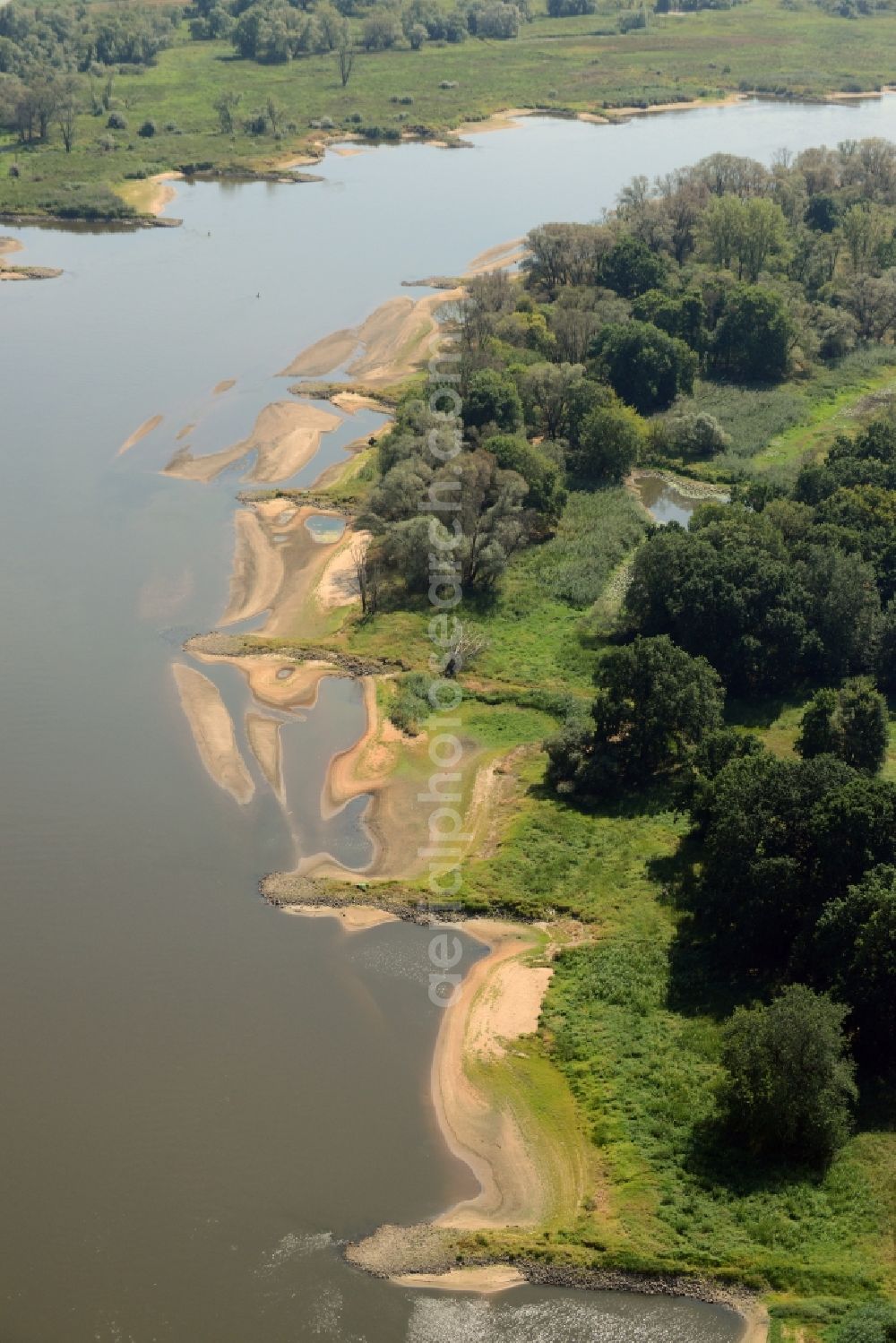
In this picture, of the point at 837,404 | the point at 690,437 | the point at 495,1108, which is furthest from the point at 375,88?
the point at 495,1108

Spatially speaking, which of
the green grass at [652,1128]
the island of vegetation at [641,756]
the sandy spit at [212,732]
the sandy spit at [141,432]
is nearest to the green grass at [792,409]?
the island of vegetation at [641,756]

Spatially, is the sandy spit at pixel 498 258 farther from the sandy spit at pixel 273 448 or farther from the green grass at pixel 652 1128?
the green grass at pixel 652 1128

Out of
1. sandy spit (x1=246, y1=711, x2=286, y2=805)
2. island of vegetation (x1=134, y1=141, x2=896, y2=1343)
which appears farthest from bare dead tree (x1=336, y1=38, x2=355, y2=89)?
sandy spit (x1=246, y1=711, x2=286, y2=805)

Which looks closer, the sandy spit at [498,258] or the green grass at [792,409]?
the green grass at [792,409]

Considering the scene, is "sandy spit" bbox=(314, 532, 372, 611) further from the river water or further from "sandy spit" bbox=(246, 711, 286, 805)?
"sandy spit" bbox=(246, 711, 286, 805)

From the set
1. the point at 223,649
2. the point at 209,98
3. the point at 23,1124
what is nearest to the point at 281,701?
the point at 223,649

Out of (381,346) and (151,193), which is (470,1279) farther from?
(151,193)
